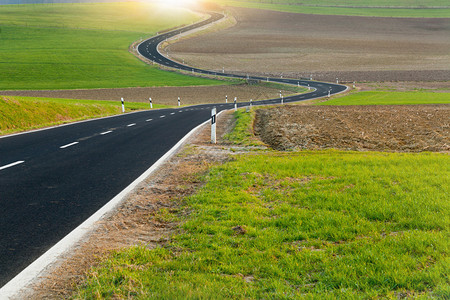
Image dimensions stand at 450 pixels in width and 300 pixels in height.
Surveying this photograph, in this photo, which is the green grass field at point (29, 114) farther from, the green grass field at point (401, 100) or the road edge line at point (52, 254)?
the green grass field at point (401, 100)

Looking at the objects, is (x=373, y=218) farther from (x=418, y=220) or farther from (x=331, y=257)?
(x=331, y=257)

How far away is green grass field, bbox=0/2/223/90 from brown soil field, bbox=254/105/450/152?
41.2 meters

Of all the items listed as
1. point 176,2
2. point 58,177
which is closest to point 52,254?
point 58,177

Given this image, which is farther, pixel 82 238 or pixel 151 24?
pixel 151 24

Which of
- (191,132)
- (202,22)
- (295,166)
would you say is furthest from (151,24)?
(295,166)

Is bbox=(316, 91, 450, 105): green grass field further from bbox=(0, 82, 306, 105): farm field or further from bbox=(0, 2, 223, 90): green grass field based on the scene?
bbox=(0, 2, 223, 90): green grass field

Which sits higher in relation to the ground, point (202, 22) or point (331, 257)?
point (202, 22)

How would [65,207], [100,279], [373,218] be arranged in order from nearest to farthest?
[100,279] < [373,218] < [65,207]

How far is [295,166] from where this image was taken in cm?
818

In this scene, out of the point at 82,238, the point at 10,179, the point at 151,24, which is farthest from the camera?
the point at 151,24

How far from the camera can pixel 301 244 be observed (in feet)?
14.6

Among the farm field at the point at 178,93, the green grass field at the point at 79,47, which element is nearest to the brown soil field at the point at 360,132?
the farm field at the point at 178,93

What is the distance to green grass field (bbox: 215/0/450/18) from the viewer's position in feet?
466

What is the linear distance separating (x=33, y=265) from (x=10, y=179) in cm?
408
